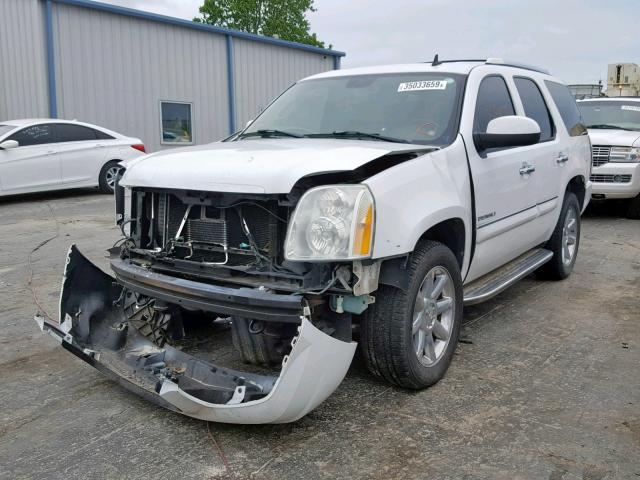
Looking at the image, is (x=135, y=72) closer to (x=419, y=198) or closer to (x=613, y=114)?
(x=613, y=114)

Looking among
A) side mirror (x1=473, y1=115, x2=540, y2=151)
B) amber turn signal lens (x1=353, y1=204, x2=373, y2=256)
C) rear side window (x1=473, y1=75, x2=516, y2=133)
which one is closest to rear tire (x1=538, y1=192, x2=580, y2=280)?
A: rear side window (x1=473, y1=75, x2=516, y2=133)

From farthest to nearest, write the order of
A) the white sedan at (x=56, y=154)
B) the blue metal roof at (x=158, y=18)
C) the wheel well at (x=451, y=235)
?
the blue metal roof at (x=158, y=18)
the white sedan at (x=56, y=154)
the wheel well at (x=451, y=235)

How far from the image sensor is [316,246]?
2904 millimetres

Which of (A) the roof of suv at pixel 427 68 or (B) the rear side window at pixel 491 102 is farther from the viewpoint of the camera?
(A) the roof of suv at pixel 427 68

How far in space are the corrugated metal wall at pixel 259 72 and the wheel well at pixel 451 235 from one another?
53.3 feet

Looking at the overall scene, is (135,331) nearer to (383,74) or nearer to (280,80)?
(383,74)

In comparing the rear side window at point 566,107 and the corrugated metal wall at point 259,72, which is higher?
the corrugated metal wall at point 259,72

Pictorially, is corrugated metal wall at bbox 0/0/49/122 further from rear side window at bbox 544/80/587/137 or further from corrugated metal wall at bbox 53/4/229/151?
rear side window at bbox 544/80/587/137

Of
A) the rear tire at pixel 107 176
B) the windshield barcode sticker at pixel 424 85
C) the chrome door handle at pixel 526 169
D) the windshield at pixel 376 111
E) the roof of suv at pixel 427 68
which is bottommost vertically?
the rear tire at pixel 107 176

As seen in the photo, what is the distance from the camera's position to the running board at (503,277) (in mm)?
4125

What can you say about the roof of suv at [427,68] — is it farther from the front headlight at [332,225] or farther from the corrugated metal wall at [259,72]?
the corrugated metal wall at [259,72]

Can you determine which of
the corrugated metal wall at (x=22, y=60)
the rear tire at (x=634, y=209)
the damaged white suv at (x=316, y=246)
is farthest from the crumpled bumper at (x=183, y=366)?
the corrugated metal wall at (x=22, y=60)

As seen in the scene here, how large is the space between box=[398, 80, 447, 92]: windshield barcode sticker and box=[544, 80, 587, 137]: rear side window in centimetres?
187

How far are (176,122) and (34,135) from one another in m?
7.18
